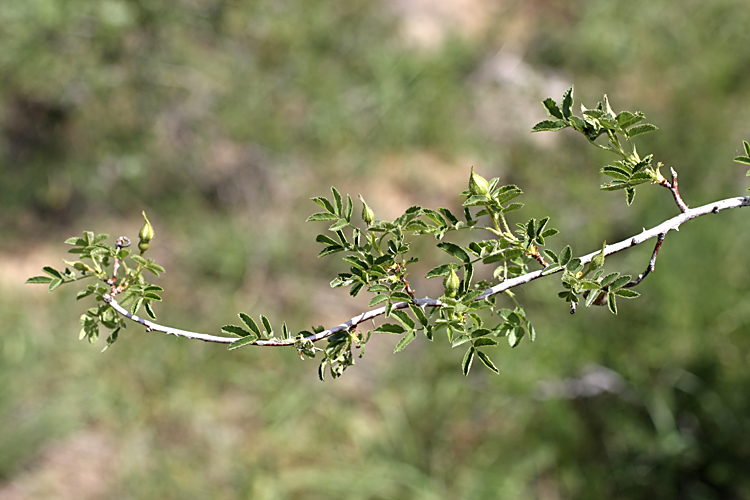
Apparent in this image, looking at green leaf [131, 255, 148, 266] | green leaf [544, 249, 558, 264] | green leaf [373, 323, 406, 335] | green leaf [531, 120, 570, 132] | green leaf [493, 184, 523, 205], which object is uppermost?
green leaf [531, 120, 570, 132]

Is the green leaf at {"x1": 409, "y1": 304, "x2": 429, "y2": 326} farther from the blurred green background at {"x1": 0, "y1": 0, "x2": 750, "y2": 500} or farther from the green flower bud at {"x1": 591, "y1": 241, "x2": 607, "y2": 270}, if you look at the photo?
the blurred green background at {"x1": 0, "y1": 0, "x2": 750, "y2": 500}

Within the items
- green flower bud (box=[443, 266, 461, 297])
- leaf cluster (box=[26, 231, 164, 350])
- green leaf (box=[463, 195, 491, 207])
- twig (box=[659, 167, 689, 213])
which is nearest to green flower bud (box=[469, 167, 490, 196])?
green leaf (box=[463, 195, 491, 207])

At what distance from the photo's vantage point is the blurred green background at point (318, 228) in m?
3.53

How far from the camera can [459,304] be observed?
3.96 ft

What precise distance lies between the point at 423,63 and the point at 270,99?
1391 mm

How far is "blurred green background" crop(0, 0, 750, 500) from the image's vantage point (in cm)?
353

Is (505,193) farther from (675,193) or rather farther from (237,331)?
(237,331)

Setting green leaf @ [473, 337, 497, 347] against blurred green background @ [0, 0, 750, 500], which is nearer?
green leaf @ [473, 337, 497, 347]

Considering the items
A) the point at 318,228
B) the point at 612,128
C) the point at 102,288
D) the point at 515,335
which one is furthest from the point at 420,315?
the point at 318,228

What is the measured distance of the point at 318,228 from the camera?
474 cm

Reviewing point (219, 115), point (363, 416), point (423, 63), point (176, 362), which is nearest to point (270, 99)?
point (219, 115)

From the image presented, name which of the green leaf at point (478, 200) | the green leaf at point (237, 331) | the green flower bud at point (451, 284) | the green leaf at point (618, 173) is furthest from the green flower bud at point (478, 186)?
the green leaf at point (237, 331)

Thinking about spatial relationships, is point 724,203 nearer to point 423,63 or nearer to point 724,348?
point 724,348

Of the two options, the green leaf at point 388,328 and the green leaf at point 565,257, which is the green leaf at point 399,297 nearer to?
the green leaf at point 388,328
